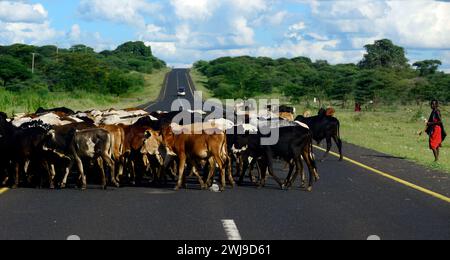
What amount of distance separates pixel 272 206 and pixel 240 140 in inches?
154

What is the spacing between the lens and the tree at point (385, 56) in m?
123

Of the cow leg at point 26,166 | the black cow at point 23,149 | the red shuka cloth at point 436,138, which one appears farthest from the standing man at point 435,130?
the cow leg at point 26,166

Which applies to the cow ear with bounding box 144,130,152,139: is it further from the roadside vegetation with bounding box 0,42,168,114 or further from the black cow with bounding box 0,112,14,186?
the roadside vegetation with bounding box 0,42,168,114

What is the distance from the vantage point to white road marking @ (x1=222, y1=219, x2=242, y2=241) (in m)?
9.17

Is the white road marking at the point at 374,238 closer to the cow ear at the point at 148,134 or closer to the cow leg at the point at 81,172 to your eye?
the cow leg at the point at 81,172

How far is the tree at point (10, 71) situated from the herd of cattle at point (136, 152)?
69141mm

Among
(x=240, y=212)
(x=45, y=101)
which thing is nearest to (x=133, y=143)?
(x=240, y=212)

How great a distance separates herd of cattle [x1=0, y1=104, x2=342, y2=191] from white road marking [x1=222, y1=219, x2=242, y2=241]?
3.49 metres

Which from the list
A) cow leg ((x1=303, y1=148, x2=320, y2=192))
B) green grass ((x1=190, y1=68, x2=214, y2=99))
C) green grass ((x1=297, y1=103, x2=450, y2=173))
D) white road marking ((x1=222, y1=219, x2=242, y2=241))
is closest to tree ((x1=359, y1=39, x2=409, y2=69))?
green grass ((x1=190, y1=68, x2=214, y2=99))

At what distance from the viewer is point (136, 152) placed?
50.2 ft

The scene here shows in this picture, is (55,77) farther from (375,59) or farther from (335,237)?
(335,237)

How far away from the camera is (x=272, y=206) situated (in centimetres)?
1179

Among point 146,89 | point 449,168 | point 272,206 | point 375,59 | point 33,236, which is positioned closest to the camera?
point 33,236
